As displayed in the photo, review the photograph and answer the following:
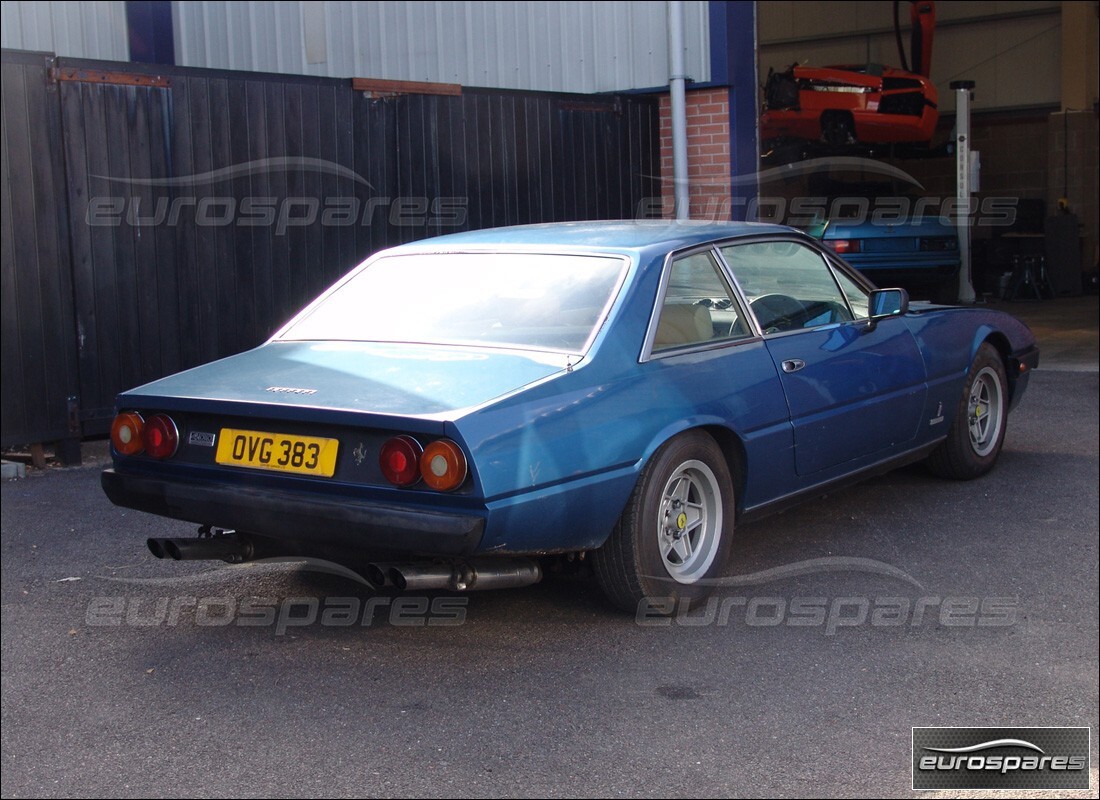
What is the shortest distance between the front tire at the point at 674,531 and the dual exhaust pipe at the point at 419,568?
29 centimetres

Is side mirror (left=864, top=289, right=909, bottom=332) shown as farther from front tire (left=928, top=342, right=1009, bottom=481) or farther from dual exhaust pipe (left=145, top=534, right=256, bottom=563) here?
dual exhaust pipe (left=145, top=534, right=256, bottom=563)

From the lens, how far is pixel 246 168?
26.6 feet

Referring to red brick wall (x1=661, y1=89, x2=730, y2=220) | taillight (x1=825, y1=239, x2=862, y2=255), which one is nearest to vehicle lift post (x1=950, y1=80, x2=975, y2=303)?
taillight (x1=825, y1=239, x2=862, y2=255)

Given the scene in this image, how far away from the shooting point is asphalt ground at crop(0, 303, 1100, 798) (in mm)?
3197

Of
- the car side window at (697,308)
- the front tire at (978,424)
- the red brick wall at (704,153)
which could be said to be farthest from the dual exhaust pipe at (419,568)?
the red brick wall at (704,153)

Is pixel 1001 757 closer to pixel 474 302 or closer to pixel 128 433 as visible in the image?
pixel 474 302

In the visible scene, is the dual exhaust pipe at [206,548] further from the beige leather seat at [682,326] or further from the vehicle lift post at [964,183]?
the vehicle lift post at [964,183]

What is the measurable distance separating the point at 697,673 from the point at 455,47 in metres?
9.27

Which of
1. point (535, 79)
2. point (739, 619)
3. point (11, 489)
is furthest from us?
point (535, 79)

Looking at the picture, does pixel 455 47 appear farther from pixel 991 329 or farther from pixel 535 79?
pixel 991 329

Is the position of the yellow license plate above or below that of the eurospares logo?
above

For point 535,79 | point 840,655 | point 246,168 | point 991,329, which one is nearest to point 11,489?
point 246,168

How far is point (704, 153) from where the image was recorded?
36.0 ft

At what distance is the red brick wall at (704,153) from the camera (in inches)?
428
